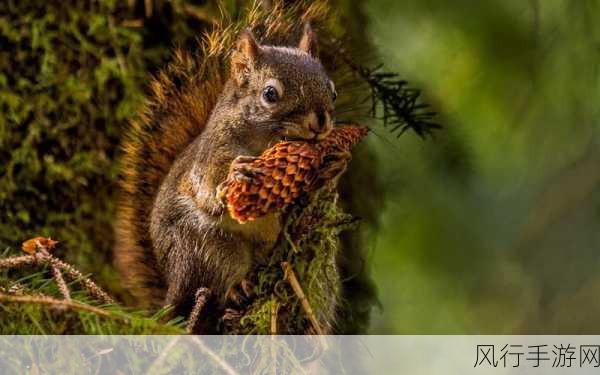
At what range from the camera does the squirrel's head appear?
0.96 meters

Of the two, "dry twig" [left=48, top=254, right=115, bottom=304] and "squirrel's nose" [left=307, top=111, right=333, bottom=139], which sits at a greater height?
"squirrel's nose" [left=307, top=111, right=333, bottom=139]

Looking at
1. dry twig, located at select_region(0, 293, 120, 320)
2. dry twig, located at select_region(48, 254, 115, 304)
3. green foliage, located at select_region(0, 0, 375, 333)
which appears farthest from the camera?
green foliage, located at select_region(0, 0, 375, 333)

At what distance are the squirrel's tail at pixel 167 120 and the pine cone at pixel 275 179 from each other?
162 mm

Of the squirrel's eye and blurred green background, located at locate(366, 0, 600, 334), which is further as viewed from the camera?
blurred green background, located at locate(366, 0, 600, 334)

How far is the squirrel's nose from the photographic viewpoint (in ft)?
3.12

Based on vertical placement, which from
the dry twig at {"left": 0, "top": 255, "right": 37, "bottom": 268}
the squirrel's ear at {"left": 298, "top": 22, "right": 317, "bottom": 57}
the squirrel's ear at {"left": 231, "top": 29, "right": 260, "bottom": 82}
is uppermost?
the squirrel's ear at {"left": 298, "top": 22, "right": 317, "bottom": 57}

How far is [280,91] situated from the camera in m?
0.96

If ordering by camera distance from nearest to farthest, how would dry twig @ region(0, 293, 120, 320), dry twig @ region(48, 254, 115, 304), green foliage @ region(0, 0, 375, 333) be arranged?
dry twig @ region(0, 293, 120, 320) → dry twig @ region(48, 254, 115, 304) → green foliage @ region(0, 0, 375, 333)

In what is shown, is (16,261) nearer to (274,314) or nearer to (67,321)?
(67,321)

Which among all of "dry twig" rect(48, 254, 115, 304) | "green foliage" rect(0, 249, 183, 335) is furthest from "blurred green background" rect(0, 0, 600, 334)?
"green foliage" rect(0, 249, 183, 335)

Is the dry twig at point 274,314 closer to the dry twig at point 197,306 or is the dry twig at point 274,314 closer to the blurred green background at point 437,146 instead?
the dry twig at point 197,306

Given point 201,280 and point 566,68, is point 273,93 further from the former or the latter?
point 566,68

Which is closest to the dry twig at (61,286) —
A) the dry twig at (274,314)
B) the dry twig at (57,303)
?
the dry twig at (57,303)

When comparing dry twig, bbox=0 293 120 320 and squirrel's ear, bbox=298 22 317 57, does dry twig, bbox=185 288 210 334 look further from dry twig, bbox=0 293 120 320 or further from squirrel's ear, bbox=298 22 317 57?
squirrel's ear, bbox=298 22 317 57
